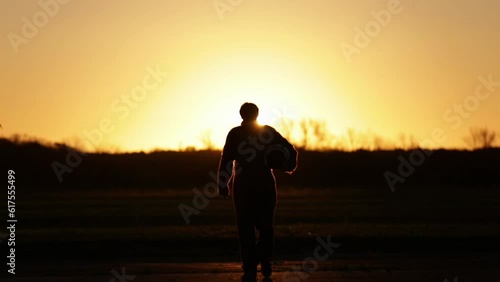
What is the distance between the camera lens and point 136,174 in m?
81.1

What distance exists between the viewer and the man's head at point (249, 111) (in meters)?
14.3

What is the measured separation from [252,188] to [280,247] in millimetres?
6432

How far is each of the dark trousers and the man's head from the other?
0.74m

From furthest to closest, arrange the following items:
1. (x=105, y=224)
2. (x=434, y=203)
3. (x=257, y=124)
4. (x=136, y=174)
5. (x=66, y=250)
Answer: (x=136, y=174) < (x=434, y=203) < (x=105, y=224) < (x=66, y=250) < (x=257, y=124)

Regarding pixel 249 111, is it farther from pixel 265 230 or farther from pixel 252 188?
pixel 265 230

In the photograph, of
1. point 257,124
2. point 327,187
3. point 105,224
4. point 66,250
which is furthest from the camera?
point 327,187

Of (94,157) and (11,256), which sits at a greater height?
(94,157)

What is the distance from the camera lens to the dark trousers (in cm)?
1406

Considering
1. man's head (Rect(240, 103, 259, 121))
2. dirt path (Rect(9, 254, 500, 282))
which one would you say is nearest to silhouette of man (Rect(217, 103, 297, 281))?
man's head (Rect(240, 103, 259, 121))


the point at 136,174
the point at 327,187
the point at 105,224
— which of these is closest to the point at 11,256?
the point at 105,224

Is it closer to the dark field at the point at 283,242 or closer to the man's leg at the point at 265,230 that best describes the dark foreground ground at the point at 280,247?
the dark field at the point at 283,242

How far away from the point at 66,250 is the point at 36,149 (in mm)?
62924

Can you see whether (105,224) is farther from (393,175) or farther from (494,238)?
(393,175)

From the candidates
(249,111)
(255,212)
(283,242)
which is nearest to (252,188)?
(255,212)
